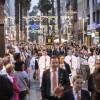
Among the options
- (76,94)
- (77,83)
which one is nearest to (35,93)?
(77,83)

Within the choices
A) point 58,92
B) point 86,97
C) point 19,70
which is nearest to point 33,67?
point 19,70

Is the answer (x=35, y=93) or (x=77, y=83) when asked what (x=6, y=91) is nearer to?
(x=77, y=83)

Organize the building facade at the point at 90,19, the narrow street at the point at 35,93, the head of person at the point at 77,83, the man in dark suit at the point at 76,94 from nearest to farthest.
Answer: the man in dark suit at the point at 76,94 < the head of person at the point at 77,83 < the narrow street at the point at 35,93 < the building facade at the point at 90,19

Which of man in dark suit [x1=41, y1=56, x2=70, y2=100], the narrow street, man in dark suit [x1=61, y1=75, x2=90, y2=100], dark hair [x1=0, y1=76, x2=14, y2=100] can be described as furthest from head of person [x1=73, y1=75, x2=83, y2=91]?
the narrow street

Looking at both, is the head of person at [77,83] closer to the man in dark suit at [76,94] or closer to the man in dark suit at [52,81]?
the man in dark suit at [76,94]

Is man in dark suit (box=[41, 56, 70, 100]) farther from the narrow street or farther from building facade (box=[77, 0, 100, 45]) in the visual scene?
building facade (box=[77, 0, 100, 45])

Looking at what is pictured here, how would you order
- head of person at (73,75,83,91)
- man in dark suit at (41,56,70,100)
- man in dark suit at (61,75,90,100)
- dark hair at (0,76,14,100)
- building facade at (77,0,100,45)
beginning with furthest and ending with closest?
1. building facade at (77,0,100,45)
2. man in dark suit at (41,56,70,100)
3. head of person at (73,75,83,91)
4. man in dark suit at (61,75,90,100)
5. dark hair at (0,76,14,100)

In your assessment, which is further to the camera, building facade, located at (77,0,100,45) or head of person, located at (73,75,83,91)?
building facade, located at (77,0,100,45)

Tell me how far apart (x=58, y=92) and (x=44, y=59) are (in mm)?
10500

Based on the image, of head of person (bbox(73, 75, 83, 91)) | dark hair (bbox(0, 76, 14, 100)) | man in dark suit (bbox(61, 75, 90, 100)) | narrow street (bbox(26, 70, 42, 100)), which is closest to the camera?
dark hair (bbox(0, 76, 14, 100))

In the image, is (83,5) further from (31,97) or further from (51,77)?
(51,77)

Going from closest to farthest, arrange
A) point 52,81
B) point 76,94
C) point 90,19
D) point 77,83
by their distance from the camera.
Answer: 1. point 76,94
2. point 77,83
3. point 52,81
4. point 90,19

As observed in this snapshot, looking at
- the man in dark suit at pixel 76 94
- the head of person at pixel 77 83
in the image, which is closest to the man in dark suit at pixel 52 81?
the head of person at pixel 77 83

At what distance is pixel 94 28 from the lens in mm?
64625
